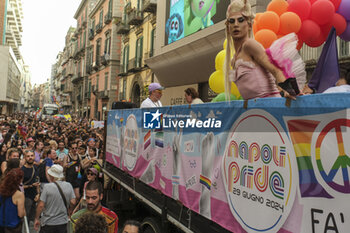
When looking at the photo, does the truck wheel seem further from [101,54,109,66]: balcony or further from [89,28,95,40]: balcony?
[89,28,95,40]: balcony

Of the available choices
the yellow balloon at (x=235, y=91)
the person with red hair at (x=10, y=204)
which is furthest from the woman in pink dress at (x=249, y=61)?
the person with red hair at (x=10, y=204)

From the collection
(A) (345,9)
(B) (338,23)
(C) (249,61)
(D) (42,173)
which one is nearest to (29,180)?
(D) (42,173)

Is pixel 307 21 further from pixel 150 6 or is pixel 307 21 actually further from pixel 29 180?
pixel 150 6

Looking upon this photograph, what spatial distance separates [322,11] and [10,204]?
17.5 feet

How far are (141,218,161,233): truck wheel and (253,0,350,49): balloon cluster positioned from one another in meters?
2.73

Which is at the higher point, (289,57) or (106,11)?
(106,11)

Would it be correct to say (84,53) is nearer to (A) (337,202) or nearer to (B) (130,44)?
(B) (130,44)

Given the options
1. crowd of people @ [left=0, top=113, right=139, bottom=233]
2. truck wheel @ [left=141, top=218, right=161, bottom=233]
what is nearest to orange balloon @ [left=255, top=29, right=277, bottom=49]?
truck wheel @ [left=141, top=218, right=161, bottom=233]

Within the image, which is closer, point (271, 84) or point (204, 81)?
point (271, 84)

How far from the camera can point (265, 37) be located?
427 cm

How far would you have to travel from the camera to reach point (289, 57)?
8.80 feet

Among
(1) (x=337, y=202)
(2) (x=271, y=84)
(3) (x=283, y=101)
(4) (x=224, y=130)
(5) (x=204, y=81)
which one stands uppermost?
(5) (x=204, y=81)

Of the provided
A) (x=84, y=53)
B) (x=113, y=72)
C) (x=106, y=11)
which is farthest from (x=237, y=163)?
(x=84, y=53)

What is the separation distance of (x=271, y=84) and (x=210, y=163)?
0.93m
